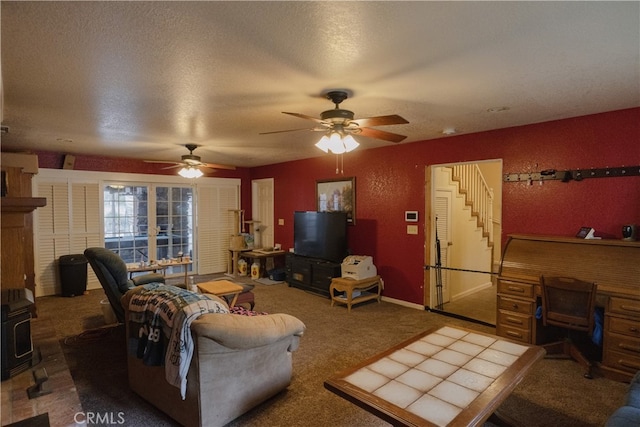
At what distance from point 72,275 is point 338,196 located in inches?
177

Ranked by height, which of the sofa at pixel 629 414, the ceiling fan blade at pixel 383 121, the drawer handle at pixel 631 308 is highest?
the ceiling fan blade at pixel 383 121

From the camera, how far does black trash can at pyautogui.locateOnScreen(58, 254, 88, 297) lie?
5480 millimetres

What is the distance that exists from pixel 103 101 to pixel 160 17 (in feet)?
5.51

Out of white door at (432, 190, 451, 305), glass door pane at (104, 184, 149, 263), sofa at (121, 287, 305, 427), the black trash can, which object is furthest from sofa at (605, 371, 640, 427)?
glass door pane at (104, 184, 149, 263)

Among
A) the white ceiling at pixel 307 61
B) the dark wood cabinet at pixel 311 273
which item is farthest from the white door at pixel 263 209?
the white ceiling at pixel 307 61

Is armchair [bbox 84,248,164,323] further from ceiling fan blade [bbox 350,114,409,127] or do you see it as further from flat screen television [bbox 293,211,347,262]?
flat screen television [bbox 293,211,347,262]

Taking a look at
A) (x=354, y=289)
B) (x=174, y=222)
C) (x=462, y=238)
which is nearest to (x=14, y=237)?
(x=354, y=289)

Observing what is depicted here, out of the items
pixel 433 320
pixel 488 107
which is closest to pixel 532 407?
pixel 433 320

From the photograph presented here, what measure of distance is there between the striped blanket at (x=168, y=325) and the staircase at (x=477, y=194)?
4410mm

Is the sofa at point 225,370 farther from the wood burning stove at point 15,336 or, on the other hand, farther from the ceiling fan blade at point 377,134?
the ceiling fan blade at point 377,134

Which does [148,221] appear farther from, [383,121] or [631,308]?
[631,308]

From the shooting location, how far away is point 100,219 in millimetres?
6152

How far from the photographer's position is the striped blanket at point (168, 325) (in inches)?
81.8

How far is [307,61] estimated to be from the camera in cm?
212
